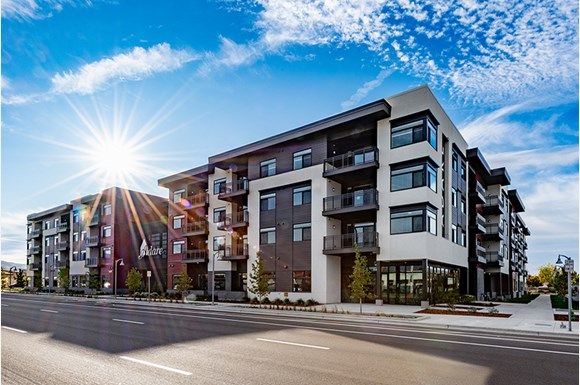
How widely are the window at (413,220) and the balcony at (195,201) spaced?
2218 centimetres

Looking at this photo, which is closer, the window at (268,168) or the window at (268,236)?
the window at (268,236)

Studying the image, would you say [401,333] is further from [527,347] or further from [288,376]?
[288,376]

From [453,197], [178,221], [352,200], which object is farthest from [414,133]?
[178,221]

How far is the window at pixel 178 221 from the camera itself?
5059cm

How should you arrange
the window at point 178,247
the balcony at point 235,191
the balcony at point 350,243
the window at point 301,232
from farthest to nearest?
the window at point 178,247, the balcony at point 235,191, the window at point 301,232, the balcony at point 350,243

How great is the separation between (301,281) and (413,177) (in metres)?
12.3

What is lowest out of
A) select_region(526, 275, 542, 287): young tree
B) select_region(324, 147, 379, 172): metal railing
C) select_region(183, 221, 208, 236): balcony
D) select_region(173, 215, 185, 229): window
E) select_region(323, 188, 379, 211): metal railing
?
select_region(526, 275, 542, 287): young tree

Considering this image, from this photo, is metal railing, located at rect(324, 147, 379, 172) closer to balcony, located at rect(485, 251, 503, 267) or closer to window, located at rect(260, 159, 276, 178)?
window, located at rect(260, 159, 276, 178)

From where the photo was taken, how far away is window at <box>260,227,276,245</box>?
3838 centimetres

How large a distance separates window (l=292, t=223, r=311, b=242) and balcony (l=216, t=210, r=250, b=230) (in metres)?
5.82

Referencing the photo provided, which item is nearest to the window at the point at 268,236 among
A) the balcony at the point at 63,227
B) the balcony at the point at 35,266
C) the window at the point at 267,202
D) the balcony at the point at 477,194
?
the window at the point at 267,202

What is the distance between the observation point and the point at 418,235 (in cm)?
2983

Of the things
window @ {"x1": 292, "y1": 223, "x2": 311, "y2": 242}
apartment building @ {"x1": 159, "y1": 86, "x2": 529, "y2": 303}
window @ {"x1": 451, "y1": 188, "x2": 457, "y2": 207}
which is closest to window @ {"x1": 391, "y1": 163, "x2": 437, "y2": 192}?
apartment building @ {"x1": 159, "y1": 86, "x2": 529, "y2": 303}

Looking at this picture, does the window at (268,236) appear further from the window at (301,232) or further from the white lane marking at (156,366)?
the white lane marking at (156,366)
